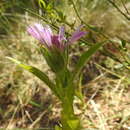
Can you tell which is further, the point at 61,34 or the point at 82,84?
the point at 82,84

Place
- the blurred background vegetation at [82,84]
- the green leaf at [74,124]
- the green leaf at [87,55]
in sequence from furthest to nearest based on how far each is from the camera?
the blurred background vegetation at [82,84] < the green leaf at [74,124] < the green leaf at [87,55]

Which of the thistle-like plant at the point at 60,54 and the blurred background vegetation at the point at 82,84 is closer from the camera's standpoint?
the thistle-like plant at the point at 60,54

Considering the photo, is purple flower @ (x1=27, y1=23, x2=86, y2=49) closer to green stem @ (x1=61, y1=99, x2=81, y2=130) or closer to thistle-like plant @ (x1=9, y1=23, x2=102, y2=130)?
thistle-like plant @ (x1=9, y1=23, x2=102, y2=130)

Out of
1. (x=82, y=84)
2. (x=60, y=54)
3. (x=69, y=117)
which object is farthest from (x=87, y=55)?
(x=82, y=84)

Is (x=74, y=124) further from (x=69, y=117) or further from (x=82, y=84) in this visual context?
(x=82, y=84)

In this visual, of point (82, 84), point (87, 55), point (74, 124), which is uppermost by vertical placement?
point (82, 84)

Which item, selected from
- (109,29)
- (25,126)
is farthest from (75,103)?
(109,29)

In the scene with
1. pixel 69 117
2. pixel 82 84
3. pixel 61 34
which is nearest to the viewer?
pixel 61 34

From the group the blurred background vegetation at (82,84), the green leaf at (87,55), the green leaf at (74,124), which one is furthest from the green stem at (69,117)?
the blurred background vegetation at (82,84)

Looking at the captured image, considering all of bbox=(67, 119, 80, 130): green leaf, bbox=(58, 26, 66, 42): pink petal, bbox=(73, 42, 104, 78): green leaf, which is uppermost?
bbox=(58, 26, 66, 42): pink petal

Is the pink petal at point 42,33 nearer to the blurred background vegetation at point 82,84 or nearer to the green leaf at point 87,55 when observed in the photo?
the green leaf at point 87,55

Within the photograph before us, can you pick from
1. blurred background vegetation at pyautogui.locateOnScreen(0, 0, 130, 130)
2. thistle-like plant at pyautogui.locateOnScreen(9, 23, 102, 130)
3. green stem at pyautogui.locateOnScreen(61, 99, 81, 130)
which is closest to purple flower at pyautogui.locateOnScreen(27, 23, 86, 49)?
thistle-like plant at pyautogui.locateOnScreen(9, 23, 102, 130)

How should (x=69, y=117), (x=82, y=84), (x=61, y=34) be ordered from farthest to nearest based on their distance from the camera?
(x=82, y=84)
(x=69, y=117)
(x=61, y=34)
